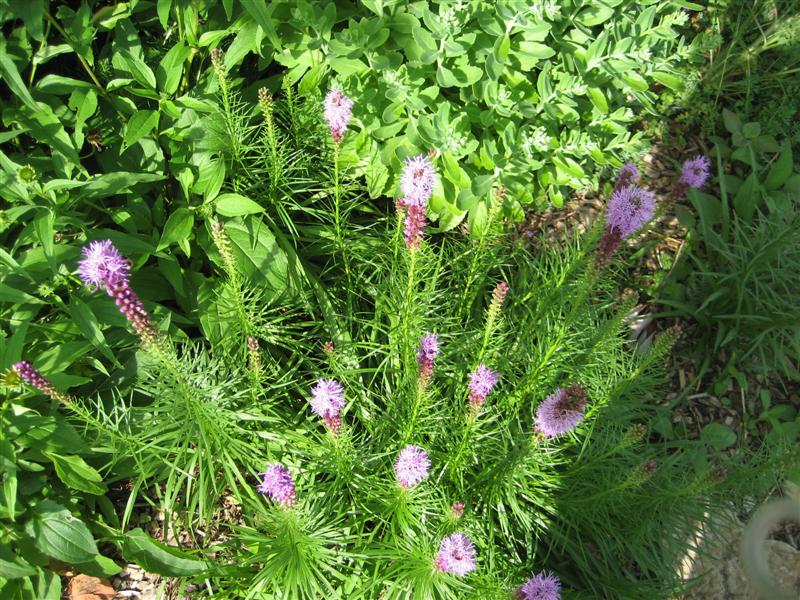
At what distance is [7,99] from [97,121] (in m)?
0.35

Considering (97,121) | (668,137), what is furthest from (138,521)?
(668,137)

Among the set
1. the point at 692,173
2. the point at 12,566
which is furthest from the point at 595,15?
the point at 12,566

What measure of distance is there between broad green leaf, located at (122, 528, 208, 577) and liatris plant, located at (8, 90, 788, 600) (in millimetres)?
113

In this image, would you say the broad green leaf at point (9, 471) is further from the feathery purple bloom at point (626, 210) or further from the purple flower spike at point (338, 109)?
the feathery purple bloom at point (626, 210)

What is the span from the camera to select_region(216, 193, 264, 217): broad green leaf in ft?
8.92

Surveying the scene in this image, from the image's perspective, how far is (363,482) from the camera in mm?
2475

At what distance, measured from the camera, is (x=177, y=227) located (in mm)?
2650

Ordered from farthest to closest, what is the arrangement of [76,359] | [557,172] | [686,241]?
[686,241] → [557,172] → [76,359]

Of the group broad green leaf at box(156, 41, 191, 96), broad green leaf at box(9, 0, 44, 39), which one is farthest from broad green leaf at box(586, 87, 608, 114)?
broad green leaf at box(9, 0, 44, 39)

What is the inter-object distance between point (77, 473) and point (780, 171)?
4004 mm

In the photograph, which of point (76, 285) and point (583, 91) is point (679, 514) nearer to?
point (583, 91)

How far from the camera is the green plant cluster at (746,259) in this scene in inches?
130

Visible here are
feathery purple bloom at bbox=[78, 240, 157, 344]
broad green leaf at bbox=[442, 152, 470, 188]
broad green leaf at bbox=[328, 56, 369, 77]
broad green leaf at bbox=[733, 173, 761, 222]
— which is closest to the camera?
feathery purple bloom at bbox=[78, 240, 157, 344]

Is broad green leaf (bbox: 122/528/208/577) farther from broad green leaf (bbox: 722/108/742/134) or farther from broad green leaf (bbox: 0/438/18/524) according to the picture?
broad green leaf (bbox: 722/108/742/134)
